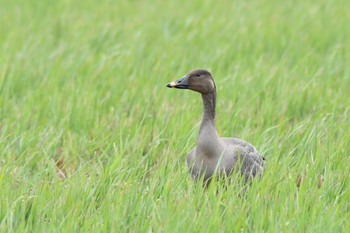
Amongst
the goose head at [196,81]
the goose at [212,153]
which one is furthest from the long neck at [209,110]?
the goose head at [196,81]

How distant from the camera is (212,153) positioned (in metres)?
5.11

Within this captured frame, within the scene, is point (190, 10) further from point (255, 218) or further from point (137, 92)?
point (255, 218)

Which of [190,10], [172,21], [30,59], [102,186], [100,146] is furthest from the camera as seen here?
[190,10]

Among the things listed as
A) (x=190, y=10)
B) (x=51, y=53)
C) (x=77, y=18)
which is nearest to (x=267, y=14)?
(x=190, y=10)

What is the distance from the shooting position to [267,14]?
35.1ft

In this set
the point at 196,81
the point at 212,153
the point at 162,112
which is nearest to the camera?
the point at 212,153

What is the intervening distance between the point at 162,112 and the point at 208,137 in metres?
1.48

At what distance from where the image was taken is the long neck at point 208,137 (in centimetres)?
511

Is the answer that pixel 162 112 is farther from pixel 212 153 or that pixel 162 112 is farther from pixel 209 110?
pixel 212 153

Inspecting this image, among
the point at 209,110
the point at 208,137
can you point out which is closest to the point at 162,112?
the point at 209,110

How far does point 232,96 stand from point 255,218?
2848mm

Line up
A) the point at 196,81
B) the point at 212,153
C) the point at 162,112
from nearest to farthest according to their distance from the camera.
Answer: the point at 212,153 → the point at 196,81 → the point at 162,112

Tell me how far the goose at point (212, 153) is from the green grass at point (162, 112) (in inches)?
5.5

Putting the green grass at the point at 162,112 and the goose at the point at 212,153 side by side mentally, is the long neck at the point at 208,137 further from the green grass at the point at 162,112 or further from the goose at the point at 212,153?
the green grass at the point at 162,112
